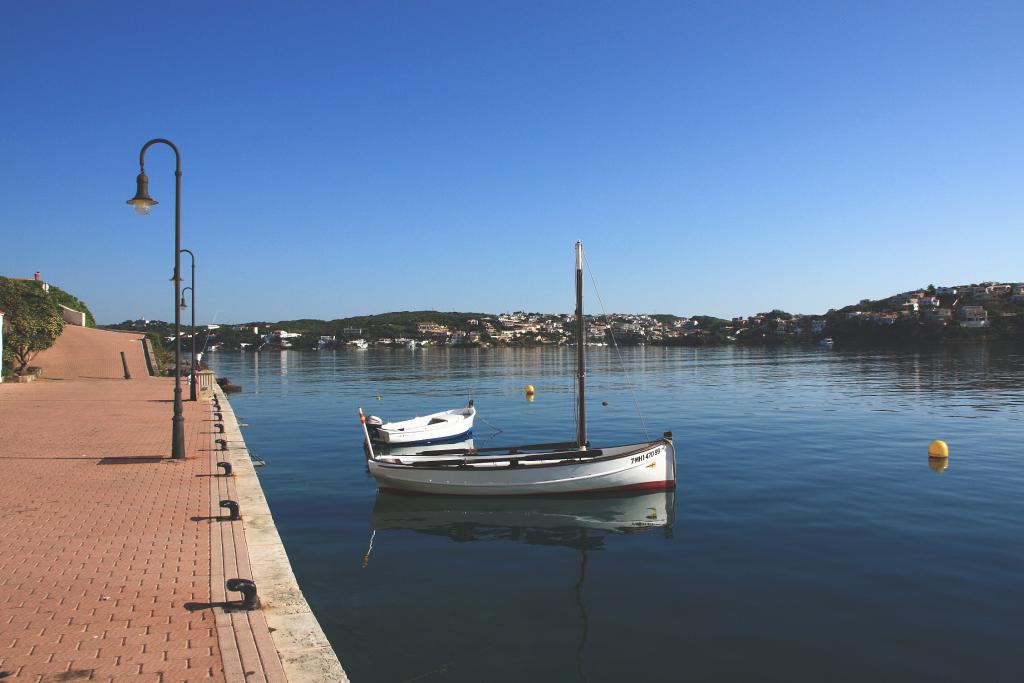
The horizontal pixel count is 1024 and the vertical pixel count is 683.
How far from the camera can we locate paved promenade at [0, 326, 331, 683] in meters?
5.66

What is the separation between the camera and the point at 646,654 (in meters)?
8.16

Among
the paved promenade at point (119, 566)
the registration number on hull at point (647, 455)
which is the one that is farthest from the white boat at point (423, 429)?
the registration number on hull at point (647, 455)

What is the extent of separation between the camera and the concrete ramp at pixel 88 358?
47844mm

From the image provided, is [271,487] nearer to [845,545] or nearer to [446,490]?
[446,490]

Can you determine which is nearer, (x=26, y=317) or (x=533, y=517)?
(x=533, y=517)

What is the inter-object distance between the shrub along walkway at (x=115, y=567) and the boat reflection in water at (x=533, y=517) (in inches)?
148

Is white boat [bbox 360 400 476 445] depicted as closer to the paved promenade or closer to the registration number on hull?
the paved promenade

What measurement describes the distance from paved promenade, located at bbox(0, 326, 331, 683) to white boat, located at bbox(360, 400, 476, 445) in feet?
24.1

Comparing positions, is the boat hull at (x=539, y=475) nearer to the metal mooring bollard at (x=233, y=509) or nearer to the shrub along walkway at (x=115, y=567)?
the shrub along walkway at (x=115, y=567)

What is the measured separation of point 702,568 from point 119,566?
8.70 m

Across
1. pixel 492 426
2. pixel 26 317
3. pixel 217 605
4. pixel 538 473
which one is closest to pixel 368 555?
pixel 538 473

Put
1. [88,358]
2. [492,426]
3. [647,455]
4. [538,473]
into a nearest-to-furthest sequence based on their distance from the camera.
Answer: [538,473] → [647,455] → [492,426] → [88,358]

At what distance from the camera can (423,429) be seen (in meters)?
26.1

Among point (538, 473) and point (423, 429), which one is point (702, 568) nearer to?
point (538, 473)
